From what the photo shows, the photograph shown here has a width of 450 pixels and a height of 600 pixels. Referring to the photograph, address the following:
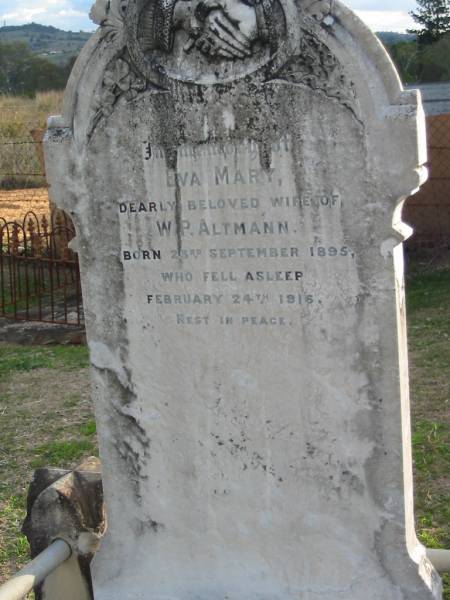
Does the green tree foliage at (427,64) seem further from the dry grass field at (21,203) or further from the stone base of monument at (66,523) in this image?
the stone base of monument at (66,523)

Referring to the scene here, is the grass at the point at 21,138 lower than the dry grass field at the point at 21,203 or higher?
higher

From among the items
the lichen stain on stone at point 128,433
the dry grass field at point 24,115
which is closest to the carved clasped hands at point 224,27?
the lichen stain on stone at point 128,433

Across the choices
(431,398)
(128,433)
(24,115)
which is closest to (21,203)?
(24,115)

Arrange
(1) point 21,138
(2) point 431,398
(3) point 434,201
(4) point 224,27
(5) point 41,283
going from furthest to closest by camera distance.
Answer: (1) point 21,138 < (5) point 41,283 < (3) point 434,201 < (2) point 431,398 < (4) point 224,27

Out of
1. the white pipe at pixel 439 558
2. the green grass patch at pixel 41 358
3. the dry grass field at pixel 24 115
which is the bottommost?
the green grass patch at pixel 41 358

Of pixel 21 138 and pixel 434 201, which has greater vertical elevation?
pixel 21 138

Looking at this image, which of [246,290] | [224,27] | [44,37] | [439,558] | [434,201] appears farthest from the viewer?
[44,37]

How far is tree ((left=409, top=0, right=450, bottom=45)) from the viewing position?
103 feet

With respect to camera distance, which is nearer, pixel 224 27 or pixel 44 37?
pixel 224 27

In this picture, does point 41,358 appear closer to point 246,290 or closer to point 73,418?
point 73,418

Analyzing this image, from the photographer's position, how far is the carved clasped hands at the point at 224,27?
8.96ft

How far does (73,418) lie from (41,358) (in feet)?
5.54

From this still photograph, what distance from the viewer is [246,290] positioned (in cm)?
294

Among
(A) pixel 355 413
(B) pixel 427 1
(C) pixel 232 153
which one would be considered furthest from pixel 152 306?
(B) pixel 427 1
